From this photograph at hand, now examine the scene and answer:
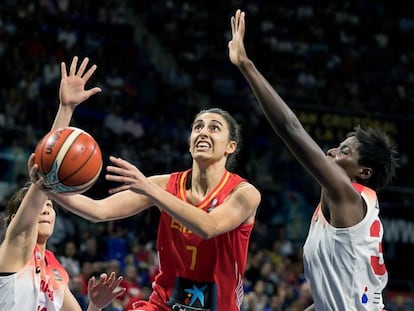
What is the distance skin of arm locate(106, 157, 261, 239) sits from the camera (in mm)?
4176

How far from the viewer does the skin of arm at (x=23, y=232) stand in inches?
177

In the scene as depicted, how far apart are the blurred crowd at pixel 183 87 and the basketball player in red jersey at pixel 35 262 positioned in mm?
3826

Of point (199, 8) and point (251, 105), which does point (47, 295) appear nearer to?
point (251, 105)

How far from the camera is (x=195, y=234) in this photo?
16.3 feet

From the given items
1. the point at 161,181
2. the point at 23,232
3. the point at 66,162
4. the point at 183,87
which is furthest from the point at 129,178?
the point at 183,87

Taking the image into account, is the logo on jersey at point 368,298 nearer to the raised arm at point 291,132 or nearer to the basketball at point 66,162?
the raised arm at point 291,132

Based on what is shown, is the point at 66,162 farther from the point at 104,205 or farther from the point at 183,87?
the point at 183,87

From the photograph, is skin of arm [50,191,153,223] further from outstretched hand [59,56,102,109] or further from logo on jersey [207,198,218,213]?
outstretched hand [59,56,102,109]

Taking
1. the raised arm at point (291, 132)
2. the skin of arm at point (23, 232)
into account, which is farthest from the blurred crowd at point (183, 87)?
the raised arm at point (291, 132)

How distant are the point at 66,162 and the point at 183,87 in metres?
11.7

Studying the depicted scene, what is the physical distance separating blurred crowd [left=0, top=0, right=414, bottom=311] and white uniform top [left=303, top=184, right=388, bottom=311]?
4885 mm

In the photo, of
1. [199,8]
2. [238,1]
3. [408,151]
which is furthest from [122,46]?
[408,151]

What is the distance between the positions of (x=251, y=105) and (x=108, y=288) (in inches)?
423

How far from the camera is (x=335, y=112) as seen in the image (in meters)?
14.3
